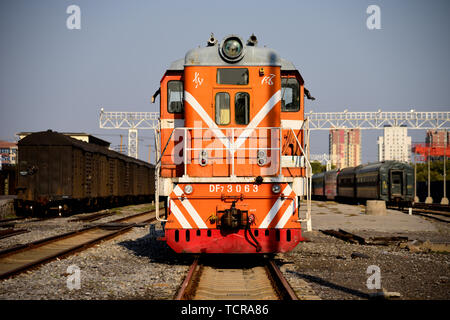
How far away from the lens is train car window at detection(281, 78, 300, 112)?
9141 millimetres

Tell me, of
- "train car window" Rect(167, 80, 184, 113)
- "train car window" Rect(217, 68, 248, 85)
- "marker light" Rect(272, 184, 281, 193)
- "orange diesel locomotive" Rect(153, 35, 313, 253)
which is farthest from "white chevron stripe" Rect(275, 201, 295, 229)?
"train car window" Rect(167, 80, 184, 113)

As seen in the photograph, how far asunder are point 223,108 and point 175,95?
989 mm

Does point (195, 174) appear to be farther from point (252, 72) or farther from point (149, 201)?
point (149, 201)

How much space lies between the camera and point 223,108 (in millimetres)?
8898

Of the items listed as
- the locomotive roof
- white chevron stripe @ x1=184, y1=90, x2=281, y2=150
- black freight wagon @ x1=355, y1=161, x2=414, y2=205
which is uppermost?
the locomotive roof

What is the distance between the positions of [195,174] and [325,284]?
116 inches

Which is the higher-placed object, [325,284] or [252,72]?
[252,72]

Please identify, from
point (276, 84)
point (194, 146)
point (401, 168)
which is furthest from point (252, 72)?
point (401, 168)

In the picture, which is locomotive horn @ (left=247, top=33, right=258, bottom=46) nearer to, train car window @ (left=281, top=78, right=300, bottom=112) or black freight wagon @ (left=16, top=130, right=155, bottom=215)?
train car window @ (left=281, top=78, right=300, bottom=112)

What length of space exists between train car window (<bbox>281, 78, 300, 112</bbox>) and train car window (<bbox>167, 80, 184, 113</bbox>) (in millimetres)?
1884

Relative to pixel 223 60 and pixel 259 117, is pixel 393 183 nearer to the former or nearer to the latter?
pixel 259 117

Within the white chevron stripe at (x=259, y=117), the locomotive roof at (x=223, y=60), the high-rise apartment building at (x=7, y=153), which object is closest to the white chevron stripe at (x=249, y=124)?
the white chevron stripe at (x=259, y=117)

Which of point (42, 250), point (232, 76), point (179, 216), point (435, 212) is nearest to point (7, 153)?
point (435, 212)
